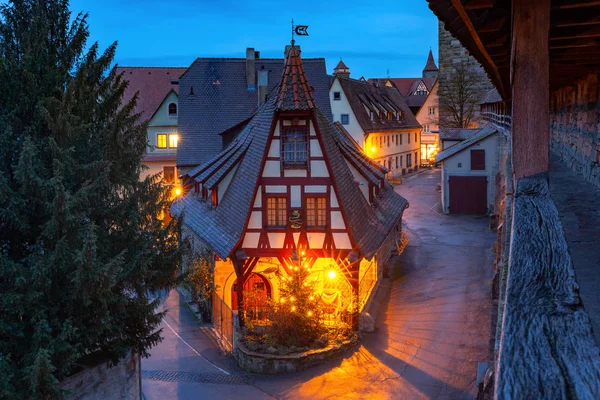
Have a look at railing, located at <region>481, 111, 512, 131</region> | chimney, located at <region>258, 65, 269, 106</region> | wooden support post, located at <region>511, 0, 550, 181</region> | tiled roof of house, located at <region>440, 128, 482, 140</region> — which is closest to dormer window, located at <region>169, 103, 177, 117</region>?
chimney, located at <region>258, 65, 269, 106</region>

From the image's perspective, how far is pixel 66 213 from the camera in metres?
11.5

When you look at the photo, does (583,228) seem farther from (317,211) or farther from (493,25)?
(317,211)

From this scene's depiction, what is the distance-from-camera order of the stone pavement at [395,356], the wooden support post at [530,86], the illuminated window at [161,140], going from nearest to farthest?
the wooden support post at [530,86], the stone pavement at [395,356], the illuminated window at [161,140]

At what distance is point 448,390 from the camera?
15.0 meters

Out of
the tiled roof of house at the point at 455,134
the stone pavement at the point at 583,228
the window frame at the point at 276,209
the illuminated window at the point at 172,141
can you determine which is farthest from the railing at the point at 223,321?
the tiled roof of house at the point at 455,134

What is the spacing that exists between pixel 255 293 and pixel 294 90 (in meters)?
6.37

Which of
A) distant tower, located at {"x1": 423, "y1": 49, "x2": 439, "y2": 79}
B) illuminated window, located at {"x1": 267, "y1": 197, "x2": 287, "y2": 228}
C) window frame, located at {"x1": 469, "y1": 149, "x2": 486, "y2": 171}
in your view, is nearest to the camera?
illuminated window, located at {"x1": 267, "y1": 197, "x2": 287, "y2": 228}

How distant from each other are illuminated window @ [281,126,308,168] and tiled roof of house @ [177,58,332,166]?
13859 mm

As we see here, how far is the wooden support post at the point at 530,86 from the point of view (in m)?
4.71

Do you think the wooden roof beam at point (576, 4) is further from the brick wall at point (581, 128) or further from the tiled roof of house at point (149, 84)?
the tiled roof of house at point (149, 84)

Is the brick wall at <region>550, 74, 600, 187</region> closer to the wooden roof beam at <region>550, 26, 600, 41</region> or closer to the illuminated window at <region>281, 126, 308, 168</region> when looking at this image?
the wooden roof beam at <region>550, 26, 600, 41</region>

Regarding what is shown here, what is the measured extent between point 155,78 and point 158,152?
8.90 metres

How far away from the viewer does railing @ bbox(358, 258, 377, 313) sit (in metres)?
20.1

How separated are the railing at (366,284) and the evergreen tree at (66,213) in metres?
7.54
